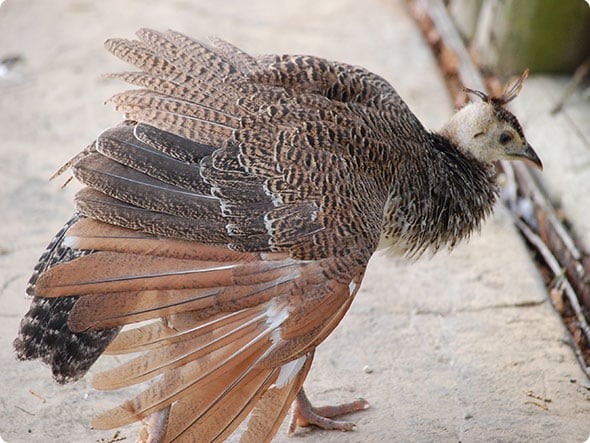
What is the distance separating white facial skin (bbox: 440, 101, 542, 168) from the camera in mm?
4430

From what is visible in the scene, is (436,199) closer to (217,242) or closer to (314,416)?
(314,416)

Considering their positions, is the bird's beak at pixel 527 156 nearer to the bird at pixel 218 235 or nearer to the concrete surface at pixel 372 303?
the bird at pixel 218 235

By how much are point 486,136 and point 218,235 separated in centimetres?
184

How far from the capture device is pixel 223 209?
11.1 ft

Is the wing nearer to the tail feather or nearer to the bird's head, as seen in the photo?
the tail feather

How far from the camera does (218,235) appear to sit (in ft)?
10.9

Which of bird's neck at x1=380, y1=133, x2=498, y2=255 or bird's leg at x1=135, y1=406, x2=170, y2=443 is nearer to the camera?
bird's leg at x1=135, y1=406, x2=170, y2=443

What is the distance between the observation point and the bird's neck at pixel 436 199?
402 cm

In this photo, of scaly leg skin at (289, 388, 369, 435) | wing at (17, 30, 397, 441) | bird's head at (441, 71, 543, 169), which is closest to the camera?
wing at (17, 30, 397, 441)

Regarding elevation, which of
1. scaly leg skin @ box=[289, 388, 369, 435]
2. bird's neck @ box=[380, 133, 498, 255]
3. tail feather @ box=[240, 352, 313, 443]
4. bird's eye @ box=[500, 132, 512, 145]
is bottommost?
scaly leg skin @ box=[289, 388, 369, 435]

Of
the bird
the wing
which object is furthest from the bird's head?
the wing

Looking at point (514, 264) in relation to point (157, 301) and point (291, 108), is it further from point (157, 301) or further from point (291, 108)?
point (157, 301)

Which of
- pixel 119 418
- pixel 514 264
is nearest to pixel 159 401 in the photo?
pixel 119 418

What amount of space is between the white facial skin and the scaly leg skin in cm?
159
